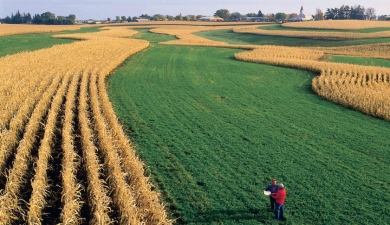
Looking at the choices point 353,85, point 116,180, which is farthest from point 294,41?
point 116,180

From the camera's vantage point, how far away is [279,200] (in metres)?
9.78

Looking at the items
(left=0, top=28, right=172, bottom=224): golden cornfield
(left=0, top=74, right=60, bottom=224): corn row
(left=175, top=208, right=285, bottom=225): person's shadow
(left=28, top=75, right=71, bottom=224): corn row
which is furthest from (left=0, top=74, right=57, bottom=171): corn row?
(left=175, top=208, right=285, bottom=225): person's shadow

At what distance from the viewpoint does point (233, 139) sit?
1598 cm

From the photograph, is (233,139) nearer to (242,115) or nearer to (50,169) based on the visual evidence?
(242,115)

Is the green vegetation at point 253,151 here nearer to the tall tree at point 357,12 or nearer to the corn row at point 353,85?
the corn row at point 353,85

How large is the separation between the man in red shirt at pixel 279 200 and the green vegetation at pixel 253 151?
0.81 feet

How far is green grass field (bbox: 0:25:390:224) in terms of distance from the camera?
420 inches

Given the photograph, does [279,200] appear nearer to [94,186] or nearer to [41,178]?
[94,186]

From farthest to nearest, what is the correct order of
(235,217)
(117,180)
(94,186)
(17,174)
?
(17,174), (235,217), (117,180), (94,186)

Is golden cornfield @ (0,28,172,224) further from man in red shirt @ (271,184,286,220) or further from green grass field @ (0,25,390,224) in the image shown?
man in red shirt @ (271,184,286,220)

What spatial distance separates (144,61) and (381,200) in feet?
110

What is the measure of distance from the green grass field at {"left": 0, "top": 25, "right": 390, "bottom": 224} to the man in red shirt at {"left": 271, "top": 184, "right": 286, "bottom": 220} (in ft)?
0.78

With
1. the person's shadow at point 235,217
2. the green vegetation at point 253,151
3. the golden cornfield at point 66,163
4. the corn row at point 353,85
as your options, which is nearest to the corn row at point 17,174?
the golden cornfield at point 66,163

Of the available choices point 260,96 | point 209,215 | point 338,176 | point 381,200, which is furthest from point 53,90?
point 381,200
